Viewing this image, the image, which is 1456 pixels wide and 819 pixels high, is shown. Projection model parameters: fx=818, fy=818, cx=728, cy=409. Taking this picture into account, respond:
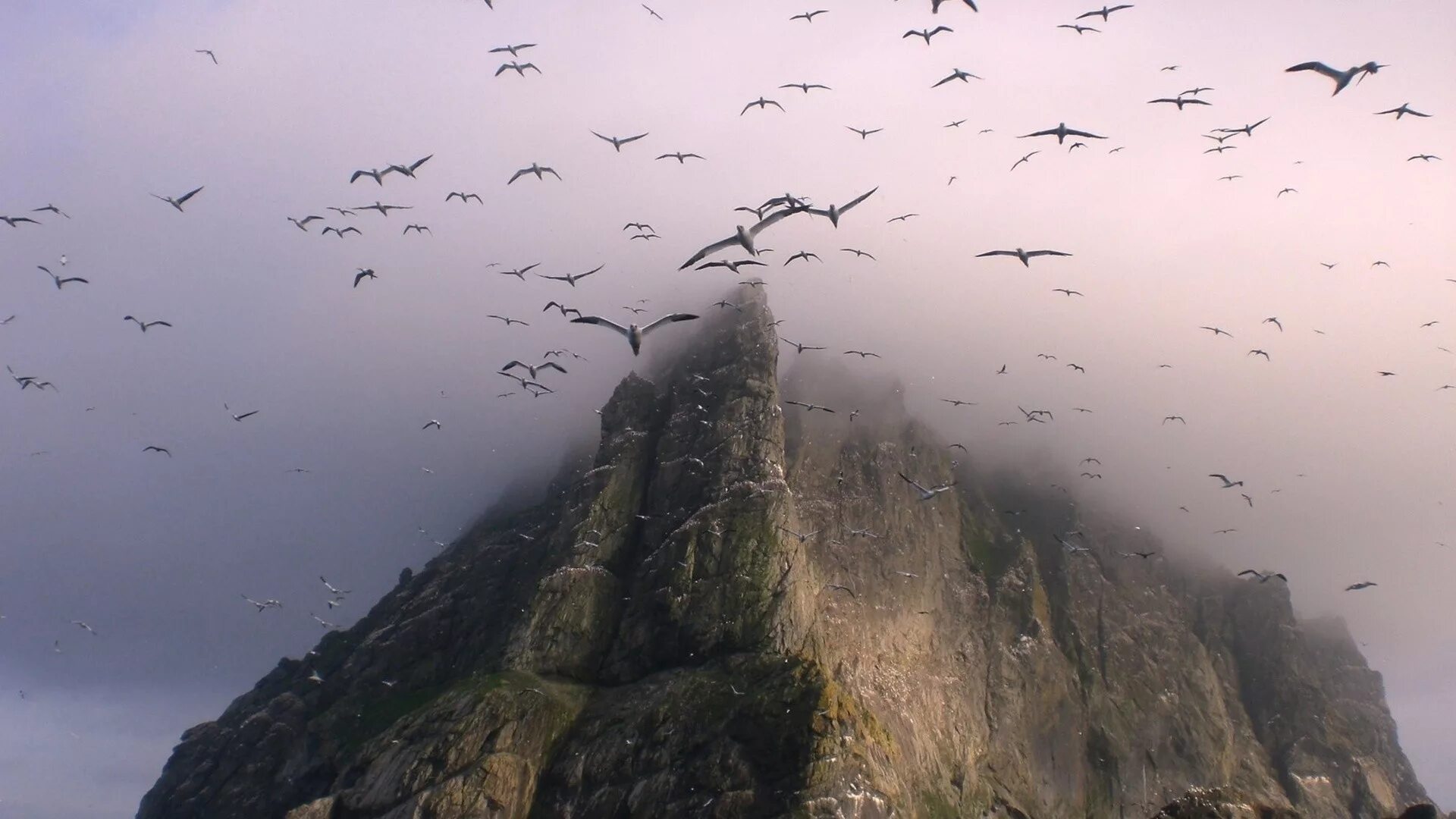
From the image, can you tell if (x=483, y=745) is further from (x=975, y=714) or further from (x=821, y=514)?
(x=975, y=714)

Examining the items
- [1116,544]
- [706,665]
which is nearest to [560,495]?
[706,665]

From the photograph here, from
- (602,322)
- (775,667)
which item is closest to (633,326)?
(602,322)

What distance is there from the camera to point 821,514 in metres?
124

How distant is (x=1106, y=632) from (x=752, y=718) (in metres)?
92.9

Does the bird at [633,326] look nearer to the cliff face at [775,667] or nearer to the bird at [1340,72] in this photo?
the bird at [1340,72]

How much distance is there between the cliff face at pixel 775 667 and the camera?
77.8m

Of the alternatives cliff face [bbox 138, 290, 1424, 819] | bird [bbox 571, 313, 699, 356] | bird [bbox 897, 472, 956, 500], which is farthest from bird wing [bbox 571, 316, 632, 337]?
cliff face [bbox 138, 290, 1424, 819]

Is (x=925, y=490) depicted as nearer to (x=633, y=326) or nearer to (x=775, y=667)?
(x=775, y=667)

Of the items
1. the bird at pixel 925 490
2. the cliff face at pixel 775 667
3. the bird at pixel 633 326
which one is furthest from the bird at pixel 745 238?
the cliff face at pixel 775 667

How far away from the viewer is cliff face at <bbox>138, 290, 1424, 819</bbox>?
7781 centimetres

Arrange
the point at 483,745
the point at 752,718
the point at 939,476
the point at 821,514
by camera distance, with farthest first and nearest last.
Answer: the point at 939,476, the point at 821,514, the point at 483,745, the point at 752,718

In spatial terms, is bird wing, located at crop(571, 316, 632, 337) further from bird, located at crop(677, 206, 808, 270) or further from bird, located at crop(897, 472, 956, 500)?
bird, located at crop(897, 472, 956, 500)

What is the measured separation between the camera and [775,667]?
81625 mm

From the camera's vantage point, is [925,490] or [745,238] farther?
[925,490]
